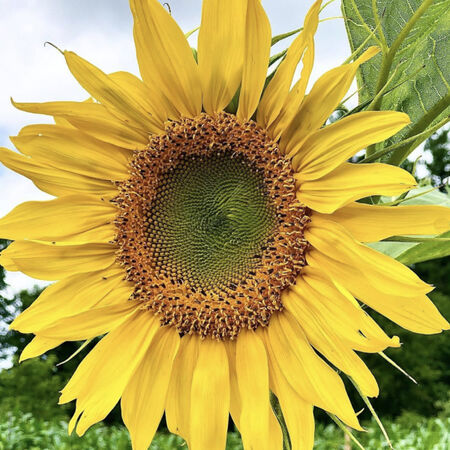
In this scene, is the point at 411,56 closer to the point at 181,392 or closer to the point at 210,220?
the point at 210,220

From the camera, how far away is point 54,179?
112cm

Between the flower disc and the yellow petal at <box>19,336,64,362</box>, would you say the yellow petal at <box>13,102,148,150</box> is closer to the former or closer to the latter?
the flower disc

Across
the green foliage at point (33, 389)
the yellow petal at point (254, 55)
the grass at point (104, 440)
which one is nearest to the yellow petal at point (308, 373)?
the yellow petal at point (254, 55)

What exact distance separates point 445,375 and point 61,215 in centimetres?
804

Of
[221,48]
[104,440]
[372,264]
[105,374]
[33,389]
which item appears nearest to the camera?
[372,264]

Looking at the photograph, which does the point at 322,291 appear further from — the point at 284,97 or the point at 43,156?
the point at 43,156

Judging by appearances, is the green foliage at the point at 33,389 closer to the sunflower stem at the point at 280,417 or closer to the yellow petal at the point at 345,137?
the sunflower stem at the point at 280,417

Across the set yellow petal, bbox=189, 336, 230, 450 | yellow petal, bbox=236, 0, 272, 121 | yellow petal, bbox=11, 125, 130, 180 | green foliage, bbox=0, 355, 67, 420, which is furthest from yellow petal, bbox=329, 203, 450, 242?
green foliage, bbox=0, 355, 67, 420

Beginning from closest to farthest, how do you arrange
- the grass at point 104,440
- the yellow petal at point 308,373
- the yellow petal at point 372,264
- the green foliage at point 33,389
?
1. the yellow petal at point 372,264
2. the yellow petal at point 308,373
3. the grass at point 104,440
4. the green foliage at point 33,389

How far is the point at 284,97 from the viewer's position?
950 millimetres

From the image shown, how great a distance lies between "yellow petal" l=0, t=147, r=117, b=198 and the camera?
3.66ft

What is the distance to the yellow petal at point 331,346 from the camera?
0.94m

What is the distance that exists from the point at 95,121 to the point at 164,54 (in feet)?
0.55

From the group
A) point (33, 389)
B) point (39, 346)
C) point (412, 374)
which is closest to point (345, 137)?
point (39, 346)
